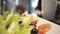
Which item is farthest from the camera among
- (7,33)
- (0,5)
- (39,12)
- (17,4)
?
(17,4)

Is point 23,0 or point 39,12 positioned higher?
point 23,0

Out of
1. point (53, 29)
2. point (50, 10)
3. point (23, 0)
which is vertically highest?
point (23, 0)

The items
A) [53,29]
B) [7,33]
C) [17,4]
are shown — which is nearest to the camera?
[7,33]

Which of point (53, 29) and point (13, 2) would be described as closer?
point (53, 29)

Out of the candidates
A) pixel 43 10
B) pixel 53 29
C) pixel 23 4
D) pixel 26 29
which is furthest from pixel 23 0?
pixel 26 29

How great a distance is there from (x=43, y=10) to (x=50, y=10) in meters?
0.06

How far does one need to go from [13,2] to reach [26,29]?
3.44 ft

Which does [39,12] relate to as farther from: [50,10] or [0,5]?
[0,5]

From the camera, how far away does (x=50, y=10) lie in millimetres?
1071

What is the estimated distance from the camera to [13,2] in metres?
1.43

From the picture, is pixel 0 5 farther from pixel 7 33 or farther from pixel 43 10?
pixel 7 33

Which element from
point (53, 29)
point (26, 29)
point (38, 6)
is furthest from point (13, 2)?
point (26, 29)

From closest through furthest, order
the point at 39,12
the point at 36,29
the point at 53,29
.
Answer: the point at 36,29 → the point at 53,29 → the point at 39,12

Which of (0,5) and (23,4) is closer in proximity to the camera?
(0,5)
